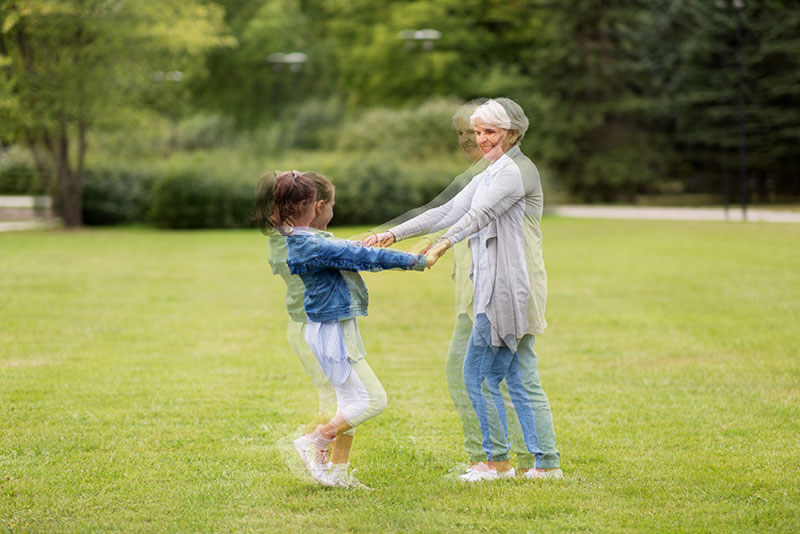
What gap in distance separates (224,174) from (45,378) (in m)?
24.5

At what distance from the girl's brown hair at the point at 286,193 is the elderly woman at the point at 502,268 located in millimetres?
445

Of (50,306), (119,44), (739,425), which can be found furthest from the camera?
(119,44)

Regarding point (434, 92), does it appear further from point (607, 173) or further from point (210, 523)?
point (210, 523)

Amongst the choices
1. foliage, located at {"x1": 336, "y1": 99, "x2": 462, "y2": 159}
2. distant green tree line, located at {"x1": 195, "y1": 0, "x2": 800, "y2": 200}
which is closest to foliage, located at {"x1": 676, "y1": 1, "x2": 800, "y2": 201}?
distant green tree line, located at {"x1": 195, "y1": 0, "x2": 800, "y2": 200}

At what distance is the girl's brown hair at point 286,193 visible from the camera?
5.04 meters

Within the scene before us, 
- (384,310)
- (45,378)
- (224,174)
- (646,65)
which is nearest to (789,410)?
(45,378)

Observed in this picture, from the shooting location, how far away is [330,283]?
5121mm

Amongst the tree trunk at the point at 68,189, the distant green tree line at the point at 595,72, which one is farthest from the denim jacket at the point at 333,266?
the distant green tree line at the point at 595,72

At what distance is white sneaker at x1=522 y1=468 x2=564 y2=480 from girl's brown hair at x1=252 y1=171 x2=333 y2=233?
1890mm

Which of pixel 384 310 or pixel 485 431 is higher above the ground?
pixel 485 431

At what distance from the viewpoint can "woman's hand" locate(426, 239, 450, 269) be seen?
5096 mm

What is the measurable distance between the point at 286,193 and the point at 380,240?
0.59 metres

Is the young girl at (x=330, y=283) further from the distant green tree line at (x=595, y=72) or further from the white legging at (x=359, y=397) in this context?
the distant green tree line at (x=595, y=72)

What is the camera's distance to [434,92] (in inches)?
2325
